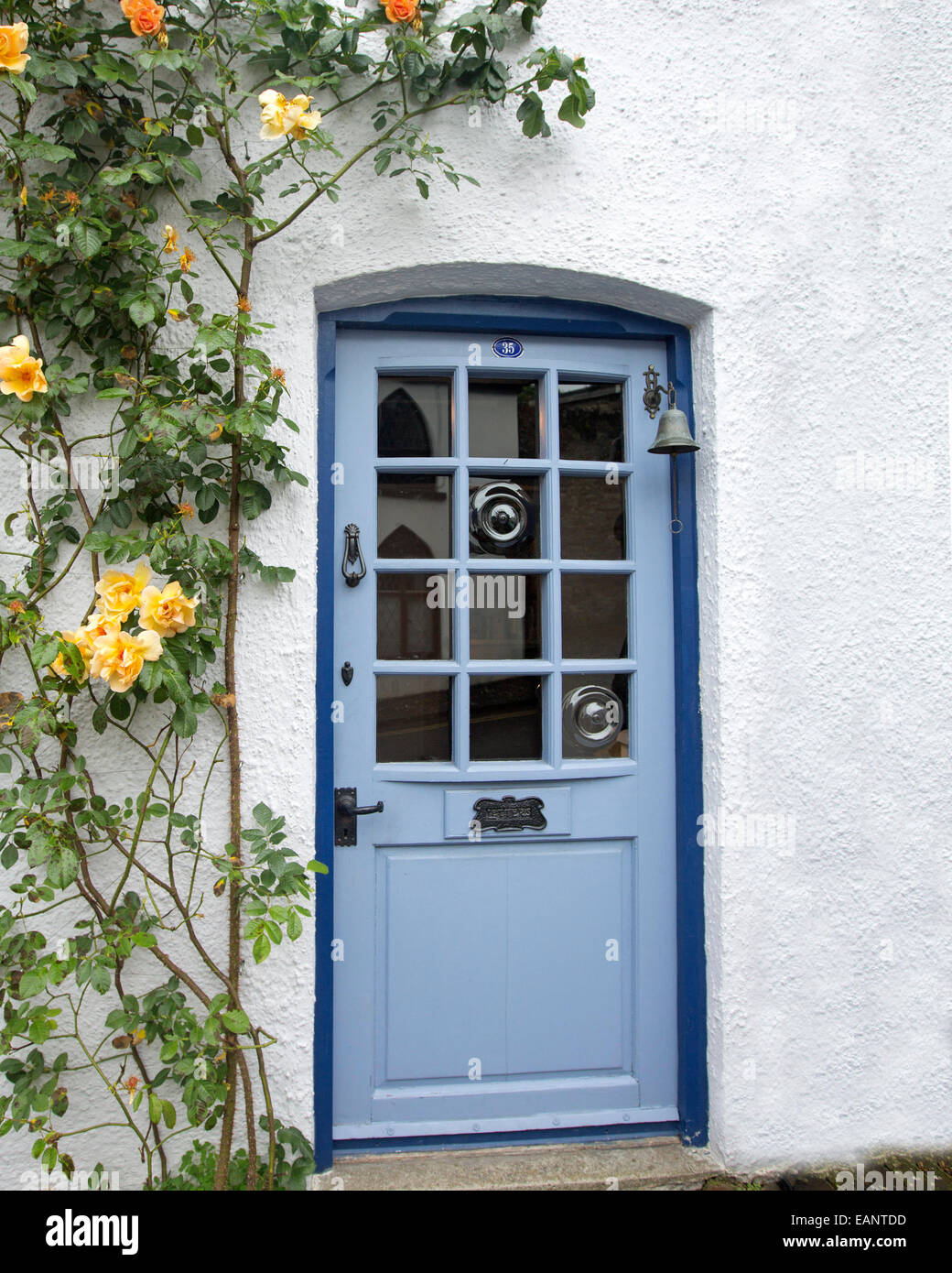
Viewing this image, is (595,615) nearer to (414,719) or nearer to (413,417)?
(414,719)

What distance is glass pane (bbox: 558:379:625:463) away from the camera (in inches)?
109

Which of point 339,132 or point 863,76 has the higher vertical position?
point 863,76

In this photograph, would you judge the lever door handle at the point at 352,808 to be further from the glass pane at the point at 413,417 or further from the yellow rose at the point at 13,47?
the yellow rose at the point at 13,47

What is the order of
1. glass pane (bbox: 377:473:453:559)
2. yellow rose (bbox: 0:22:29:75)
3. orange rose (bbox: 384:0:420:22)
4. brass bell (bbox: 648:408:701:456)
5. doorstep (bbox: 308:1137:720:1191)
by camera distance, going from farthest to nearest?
1. glass pane (bbox: 377:473:453:559)
2. brass bell (bbox: 648:408:701:456)
3. doorstep (bbox: 308:1137:720:1191)
4. orange rose (bbox: 384:0:420:22)
5. yellow rose (bbox: 0:22:29:75)

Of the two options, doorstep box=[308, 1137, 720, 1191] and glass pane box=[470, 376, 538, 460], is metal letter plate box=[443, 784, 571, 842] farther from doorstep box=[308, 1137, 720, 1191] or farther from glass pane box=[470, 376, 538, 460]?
glass pane box=[470, 376, 538, 460]

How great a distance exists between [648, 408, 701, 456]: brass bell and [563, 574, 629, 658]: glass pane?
43cm

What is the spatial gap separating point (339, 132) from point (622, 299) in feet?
3.14

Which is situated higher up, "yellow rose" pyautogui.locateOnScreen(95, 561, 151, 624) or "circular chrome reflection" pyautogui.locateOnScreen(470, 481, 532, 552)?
"circular chrome reflection" pyautogui.locateOnScreen(470, 481, 532, 552)

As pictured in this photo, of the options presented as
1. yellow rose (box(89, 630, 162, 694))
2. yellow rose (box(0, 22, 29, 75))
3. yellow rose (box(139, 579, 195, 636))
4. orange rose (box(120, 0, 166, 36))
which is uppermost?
orange rose (box(120, 0, 166, 36))

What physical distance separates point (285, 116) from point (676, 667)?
6.15 ft

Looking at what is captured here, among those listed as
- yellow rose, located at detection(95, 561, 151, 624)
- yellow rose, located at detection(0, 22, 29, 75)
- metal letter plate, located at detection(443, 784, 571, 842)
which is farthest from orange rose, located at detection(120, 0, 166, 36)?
metal letter plate, located at detection(443, 784, 571, 842)
